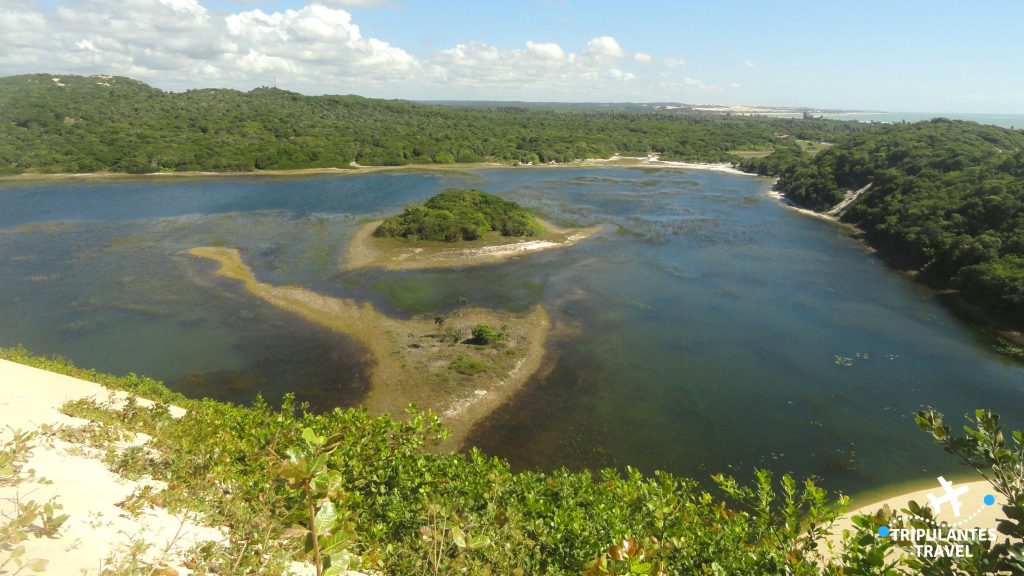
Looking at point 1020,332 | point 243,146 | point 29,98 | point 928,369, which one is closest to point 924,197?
point 1020,332

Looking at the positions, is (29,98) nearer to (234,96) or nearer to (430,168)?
(234,96)

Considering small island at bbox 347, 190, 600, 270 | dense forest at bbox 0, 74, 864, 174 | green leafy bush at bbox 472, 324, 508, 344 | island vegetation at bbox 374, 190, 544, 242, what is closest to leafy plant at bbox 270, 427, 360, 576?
green leafy bush at bbox 472, 324, 508, 344

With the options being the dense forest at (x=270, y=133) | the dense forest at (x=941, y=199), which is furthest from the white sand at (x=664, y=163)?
the dense forest at (x=941, y=199)

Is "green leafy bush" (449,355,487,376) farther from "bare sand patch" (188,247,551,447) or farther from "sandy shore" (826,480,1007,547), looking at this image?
"sandy shore" (826,480,1007,547)

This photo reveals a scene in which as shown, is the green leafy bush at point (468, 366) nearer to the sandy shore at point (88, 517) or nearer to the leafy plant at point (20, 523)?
the sandy shore at point (88, 517)

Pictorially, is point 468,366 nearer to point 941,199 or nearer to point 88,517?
point 88,517
